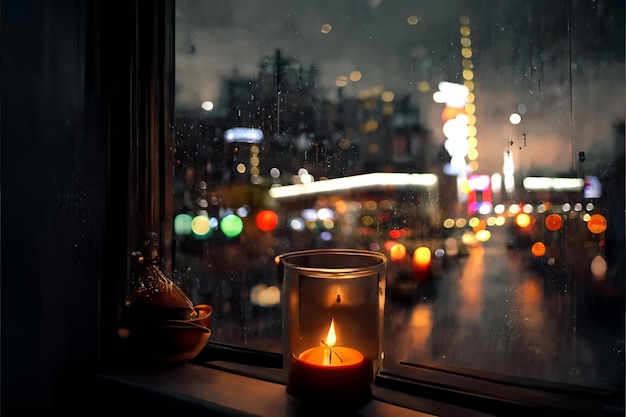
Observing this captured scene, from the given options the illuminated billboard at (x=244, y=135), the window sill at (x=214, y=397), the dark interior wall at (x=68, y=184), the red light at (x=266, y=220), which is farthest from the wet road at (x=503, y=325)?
the dark interior wall at (x=68, y=184)

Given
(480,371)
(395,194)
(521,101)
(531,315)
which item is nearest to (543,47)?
(521,101)

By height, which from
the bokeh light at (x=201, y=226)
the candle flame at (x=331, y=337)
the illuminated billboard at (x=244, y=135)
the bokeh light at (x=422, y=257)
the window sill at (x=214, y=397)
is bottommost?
the window sill at (x=214, y=397)

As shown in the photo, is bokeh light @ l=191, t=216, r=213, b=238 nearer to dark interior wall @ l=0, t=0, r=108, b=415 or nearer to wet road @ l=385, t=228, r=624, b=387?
dark interior wall @ l=0, t=0, r=108, b=415

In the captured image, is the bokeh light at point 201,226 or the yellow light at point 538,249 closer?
the yellow light at point 538,249

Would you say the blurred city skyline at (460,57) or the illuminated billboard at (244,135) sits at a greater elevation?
the blurred city skyline at (460,57)

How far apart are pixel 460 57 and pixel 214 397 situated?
2.52 ft

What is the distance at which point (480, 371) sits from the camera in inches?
33.0

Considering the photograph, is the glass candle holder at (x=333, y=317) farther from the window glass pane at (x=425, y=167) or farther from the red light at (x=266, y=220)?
the red light at (x=266, y=220)

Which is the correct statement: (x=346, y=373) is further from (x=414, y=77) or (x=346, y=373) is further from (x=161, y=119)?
A: (x=161, y=119)

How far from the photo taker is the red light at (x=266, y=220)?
40.6 inches

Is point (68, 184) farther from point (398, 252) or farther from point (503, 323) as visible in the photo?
point (503, 323)

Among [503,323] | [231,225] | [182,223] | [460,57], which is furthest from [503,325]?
[182,223]

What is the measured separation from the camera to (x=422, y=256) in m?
0.88

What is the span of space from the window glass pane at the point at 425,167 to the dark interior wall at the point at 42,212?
22 centimetres
